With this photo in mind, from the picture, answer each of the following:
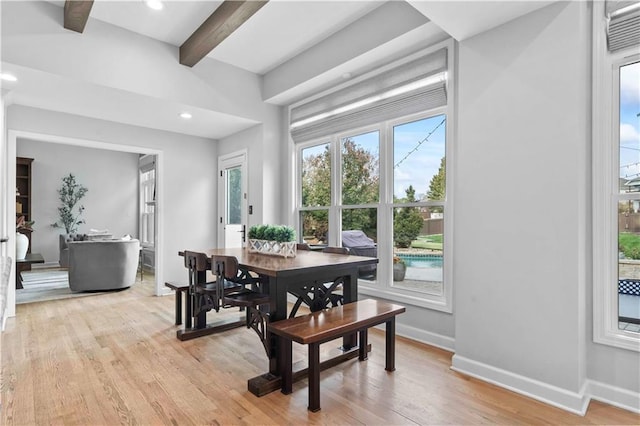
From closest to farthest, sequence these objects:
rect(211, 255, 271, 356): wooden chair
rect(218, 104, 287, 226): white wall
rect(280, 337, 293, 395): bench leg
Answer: rect(280, 337, 293, 395): bench leg, rect(211, 255, 271, 356): wooden chair, rect(218, 104, 287, 226): white wall

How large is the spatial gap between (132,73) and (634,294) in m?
4.52

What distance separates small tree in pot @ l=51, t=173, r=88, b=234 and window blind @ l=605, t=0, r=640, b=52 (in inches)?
368

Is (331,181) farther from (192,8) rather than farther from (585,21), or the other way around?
(585,21)

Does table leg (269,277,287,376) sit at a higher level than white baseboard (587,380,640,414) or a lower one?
higher

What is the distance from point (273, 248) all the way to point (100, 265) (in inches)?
142

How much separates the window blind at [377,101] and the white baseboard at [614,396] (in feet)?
7.47

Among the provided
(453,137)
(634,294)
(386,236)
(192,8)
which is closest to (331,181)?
(386,236)

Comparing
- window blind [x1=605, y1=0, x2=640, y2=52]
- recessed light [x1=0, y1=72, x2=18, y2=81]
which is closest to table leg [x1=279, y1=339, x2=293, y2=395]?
window blind [x1=605, y1=0, x2=640, y2=52]

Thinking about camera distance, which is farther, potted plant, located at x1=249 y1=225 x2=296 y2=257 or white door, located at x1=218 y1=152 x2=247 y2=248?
white door, located at x1=218 y1=152 x2=247 y2=248

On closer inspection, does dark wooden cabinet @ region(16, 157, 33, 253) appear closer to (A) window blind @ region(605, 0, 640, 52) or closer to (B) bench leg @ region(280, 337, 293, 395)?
(B) bench leg @ region(280, 337, 293, 395)

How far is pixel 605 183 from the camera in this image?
6.95ft

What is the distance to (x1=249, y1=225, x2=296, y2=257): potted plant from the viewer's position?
9.64ft

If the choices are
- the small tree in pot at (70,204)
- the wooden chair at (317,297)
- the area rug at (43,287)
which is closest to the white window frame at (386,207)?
the wooden chair at (317,297)

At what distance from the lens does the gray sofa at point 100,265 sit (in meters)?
5.07
